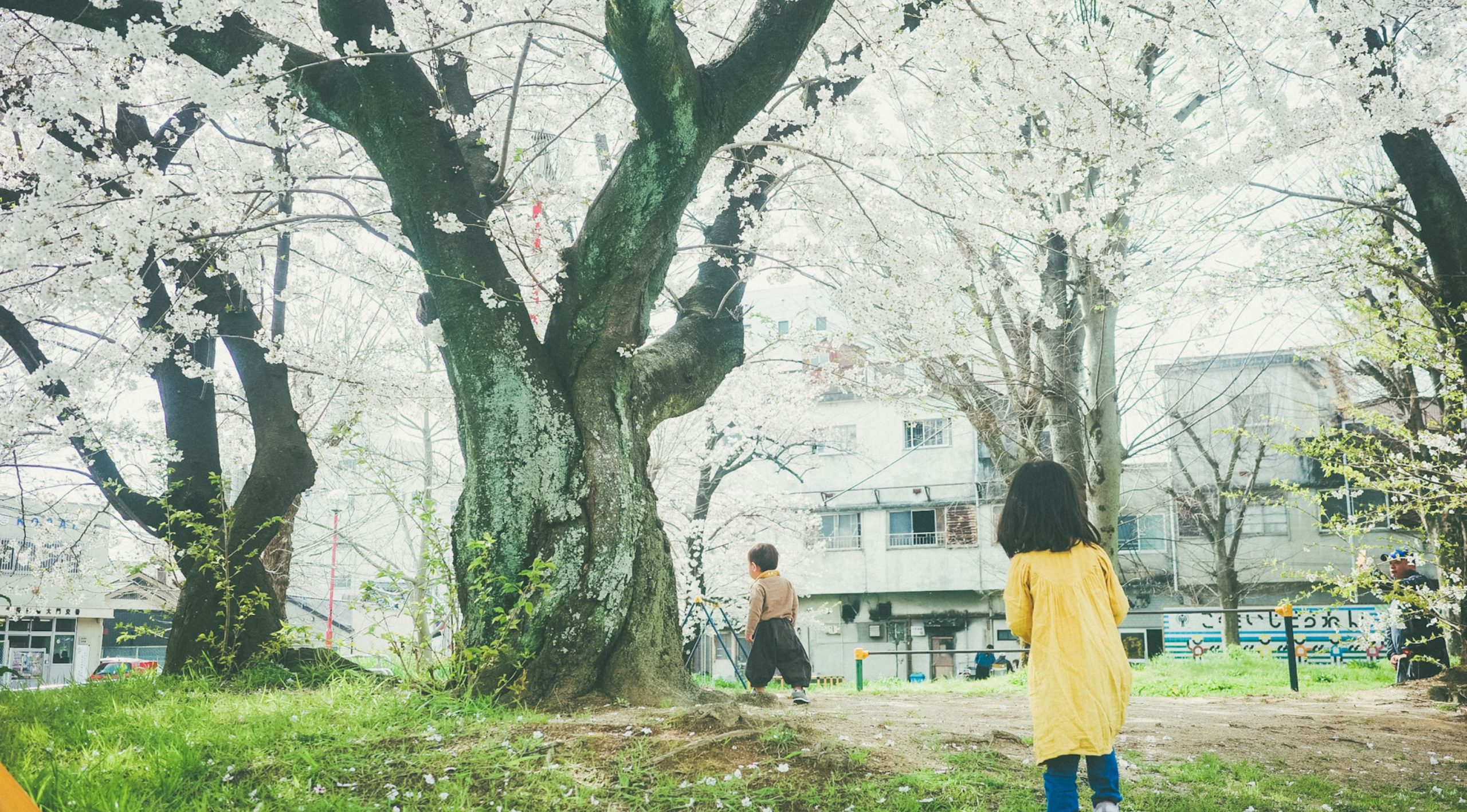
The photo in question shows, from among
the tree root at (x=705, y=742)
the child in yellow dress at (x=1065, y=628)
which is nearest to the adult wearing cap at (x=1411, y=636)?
the child in yellow dress at (x=1065, y=628)

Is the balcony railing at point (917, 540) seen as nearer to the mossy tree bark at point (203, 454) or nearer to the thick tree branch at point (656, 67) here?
the mossy tree bark at point (203, 454)

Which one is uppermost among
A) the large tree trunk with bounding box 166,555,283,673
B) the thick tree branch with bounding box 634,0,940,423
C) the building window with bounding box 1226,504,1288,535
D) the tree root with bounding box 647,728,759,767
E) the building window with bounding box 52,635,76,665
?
the thick tree branch with bounding box 634,0,940,423

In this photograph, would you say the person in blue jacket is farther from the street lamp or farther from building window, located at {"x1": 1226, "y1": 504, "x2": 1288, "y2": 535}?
the street lamp

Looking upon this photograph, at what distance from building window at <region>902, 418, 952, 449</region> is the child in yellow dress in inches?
1040

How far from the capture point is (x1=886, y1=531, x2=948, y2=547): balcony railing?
2967 cm

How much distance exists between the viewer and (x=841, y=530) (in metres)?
31.2

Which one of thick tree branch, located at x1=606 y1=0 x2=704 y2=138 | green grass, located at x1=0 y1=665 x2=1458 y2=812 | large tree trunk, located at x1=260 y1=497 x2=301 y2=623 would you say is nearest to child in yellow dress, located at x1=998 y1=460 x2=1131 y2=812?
green grass, located at x1=0 y1=665 x2=1458 y2=812

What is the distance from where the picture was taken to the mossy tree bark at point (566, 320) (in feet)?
15.8

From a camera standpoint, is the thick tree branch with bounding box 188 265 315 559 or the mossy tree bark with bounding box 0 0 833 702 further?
the thick tree branch with bounding box 188 265 315 559

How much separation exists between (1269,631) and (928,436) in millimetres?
12118

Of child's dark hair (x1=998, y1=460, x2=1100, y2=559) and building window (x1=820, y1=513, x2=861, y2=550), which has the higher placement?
building window (x1=820, y1=513, x2=861, y2=550)

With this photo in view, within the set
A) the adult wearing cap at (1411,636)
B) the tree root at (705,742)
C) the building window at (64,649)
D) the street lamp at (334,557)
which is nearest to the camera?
the tree root at (705,742)

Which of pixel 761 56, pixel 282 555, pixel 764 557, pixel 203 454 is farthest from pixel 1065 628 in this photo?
pixel 282 555

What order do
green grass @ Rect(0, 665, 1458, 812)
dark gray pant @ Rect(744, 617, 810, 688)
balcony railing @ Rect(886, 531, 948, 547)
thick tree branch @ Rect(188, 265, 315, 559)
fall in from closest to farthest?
1. green grass @ Rect(0, 665, 1458, 812)
2. thick tree branch @ Rect(188, 265, 315, 559)
3. dark gray pant @ Rect(744, 617, 810, 688)
4. balcony railing @ Rect(886, 531, 948, 547)
